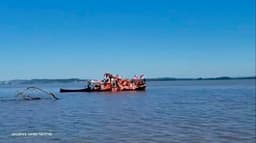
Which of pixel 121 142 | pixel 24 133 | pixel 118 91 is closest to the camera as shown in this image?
pixel 121 142

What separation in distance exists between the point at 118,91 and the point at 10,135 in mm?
81922

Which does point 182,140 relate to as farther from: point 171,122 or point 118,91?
point 118,91

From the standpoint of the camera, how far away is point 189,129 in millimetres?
29406

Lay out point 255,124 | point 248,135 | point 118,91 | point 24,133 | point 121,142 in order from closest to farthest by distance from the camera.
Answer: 1. point 121,142
2. point 248,135
3. point 24,133
4. point 255,124
5. point 118,91

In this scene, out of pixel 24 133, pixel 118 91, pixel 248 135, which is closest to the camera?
pixel 248 135

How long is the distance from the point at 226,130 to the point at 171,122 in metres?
6.23

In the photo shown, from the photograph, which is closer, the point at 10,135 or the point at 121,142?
the point at 121,142

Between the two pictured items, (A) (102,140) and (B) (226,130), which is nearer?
(A) (102,140)

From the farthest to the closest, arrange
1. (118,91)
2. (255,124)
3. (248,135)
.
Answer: (118,91), (255,124), (248,135)

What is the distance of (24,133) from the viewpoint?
28.5 metres

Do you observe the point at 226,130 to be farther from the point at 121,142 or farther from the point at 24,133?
the point at 24,133

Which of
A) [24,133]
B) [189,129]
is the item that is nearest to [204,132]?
[189,129]

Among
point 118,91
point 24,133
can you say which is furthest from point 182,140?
point 118,91

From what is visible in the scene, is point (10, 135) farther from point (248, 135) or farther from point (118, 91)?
point (118, 91)
